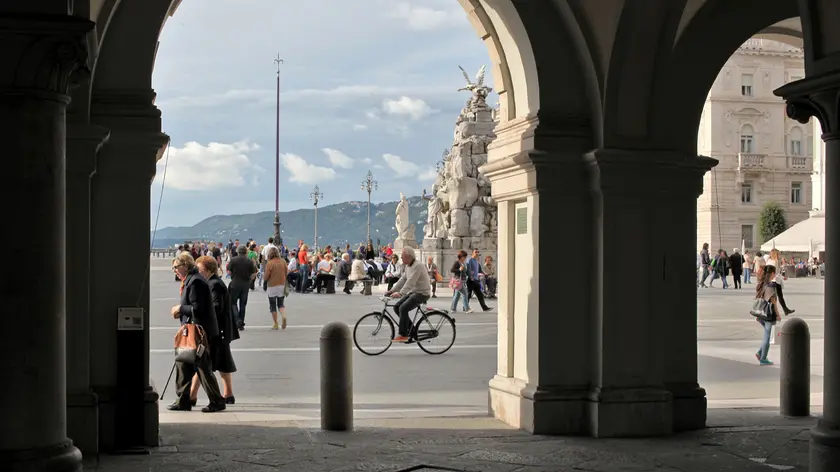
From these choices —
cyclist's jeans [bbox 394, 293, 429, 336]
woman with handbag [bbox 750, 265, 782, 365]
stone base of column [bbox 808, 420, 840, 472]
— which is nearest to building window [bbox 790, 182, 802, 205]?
woman with handbag [bbox 750, 265, 782, 365]

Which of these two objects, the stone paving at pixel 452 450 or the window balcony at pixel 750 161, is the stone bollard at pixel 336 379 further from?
the window balcony at pixel 750 161

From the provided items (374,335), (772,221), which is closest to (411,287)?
(374,335)

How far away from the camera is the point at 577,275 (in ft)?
32.6

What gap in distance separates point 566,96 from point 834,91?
10.8 ft

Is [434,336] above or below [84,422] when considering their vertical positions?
above

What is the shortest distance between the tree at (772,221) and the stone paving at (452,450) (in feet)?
213

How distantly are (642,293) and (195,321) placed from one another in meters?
4.35

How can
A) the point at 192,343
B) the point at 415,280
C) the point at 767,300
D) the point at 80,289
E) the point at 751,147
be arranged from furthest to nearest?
1. the point at 751,147
2. the point at 415,280
3. the point at 767,300
4. the point at 192,343
5. the point at 80,289

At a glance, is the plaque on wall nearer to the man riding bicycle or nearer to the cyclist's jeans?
the man riding bicycle

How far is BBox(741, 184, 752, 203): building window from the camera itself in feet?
248

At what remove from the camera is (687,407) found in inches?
403

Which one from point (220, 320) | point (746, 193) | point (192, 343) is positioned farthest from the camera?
point (746, 193)

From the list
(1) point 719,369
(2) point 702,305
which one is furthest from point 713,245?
(1) point 719,369

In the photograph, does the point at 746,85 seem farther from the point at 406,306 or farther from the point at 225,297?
the point at 225,297
